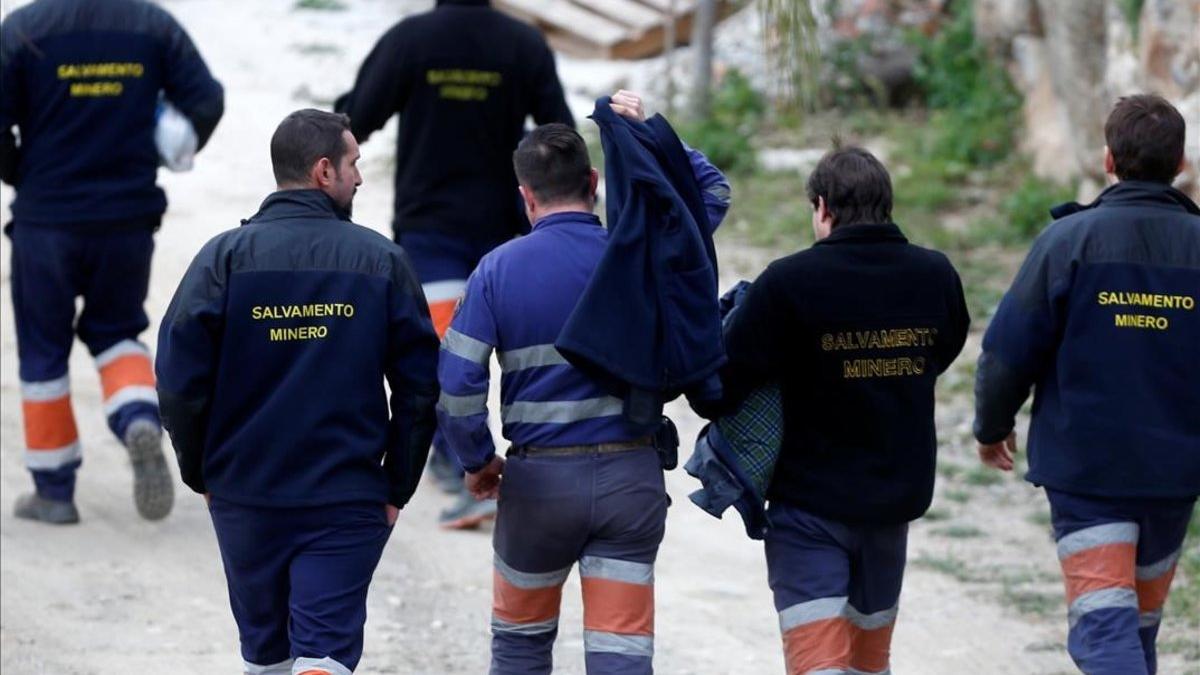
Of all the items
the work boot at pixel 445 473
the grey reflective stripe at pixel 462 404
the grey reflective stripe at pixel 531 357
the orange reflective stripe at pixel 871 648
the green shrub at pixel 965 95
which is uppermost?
the grey reflective stripe at pixel 531 357

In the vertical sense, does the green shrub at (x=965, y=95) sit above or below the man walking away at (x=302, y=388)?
below

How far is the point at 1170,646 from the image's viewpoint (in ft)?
20.2

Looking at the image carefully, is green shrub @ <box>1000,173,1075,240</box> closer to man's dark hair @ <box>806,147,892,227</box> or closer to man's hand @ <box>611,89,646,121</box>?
man's dark hair @ <box>806,147,892,227</box>

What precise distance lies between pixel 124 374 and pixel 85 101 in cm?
104

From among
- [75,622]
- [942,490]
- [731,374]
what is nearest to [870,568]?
[731,374]

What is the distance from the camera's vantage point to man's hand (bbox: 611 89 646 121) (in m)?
4.53

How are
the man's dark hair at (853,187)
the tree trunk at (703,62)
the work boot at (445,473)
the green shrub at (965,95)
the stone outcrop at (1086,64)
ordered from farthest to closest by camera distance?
the tree trunk at (703,62) → the green shrub at (965,95) → the stone outcrop at (1086,64) → the work boot at (445,473) → the man's dark hair at (853,187)

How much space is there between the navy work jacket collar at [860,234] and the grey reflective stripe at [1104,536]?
0.92m

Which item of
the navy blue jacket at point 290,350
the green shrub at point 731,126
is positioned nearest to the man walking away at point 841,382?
the navy blue jacket at point 290,350

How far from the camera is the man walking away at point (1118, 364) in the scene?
4.70 m

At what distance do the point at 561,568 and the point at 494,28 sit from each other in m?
3.03

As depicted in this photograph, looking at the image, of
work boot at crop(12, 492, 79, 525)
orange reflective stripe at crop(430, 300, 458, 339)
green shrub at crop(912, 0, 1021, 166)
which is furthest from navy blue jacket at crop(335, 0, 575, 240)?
green shrub at crop(912, 0, 1021, 166)

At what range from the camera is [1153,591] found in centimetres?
491

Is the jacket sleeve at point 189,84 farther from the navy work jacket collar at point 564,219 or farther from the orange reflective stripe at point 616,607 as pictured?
the orange reflective stripe at point 616,607
